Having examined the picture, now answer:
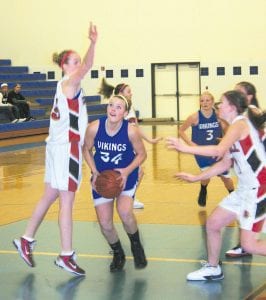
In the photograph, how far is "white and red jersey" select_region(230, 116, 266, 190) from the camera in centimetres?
477

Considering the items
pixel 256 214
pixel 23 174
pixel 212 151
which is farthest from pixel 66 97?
pixel 23 174

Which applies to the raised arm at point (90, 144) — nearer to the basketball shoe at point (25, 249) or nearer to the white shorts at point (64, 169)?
the white shorts at point (64, 169)

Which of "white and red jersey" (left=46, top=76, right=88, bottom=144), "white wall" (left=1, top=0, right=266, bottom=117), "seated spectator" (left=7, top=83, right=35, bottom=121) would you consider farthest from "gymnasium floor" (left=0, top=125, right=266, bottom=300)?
"white wall" (left=1, top=0, right=266, bottom=117)

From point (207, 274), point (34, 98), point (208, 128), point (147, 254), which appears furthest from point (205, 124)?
point (34, 98)

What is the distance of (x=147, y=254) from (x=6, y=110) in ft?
48.2

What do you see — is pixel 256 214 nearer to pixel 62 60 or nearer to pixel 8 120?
pixel 62 60

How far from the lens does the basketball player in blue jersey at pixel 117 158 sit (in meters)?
5.46

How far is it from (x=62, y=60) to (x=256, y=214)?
2038mm

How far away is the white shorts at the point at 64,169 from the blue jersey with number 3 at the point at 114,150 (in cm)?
19

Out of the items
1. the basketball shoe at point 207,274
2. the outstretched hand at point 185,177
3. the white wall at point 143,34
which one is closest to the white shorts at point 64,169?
the outstretched hand at point 185,177

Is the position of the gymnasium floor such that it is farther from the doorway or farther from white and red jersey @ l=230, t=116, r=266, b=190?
the doorway

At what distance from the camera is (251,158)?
188 inches

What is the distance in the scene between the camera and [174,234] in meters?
6.83

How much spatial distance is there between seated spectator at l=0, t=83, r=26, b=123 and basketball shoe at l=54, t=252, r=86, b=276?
15092 mm
